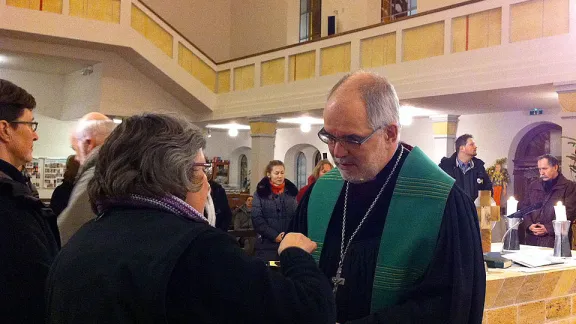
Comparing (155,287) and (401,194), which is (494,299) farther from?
(155,287)

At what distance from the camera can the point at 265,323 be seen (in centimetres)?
139

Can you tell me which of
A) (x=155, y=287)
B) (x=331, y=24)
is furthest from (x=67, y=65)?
(x=155, y=287)

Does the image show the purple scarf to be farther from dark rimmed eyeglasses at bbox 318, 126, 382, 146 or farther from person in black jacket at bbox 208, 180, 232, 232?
person in black jacket at bbox 208, 180, 232, 232

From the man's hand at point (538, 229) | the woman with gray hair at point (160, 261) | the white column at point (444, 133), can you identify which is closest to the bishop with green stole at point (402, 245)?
the woman with gray hair at point (160, 261)

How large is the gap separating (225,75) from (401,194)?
12318 mm

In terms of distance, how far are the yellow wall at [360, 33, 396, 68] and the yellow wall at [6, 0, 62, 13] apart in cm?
554

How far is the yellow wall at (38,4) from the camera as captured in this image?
10.7 metres

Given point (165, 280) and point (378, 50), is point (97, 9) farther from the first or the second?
point (165, 280)

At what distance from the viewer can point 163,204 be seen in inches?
58.5

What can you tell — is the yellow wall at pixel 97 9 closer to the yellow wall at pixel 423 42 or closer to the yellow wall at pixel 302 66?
the yellow wall at pixel 302 66

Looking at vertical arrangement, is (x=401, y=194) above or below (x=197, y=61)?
below

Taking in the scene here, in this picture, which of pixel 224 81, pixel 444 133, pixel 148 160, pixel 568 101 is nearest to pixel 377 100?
pixel 148 160

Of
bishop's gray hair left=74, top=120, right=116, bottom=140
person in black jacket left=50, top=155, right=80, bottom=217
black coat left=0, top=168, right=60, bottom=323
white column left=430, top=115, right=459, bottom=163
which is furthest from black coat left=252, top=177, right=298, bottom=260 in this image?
white column left=430, top=115, right=459, bottom=163

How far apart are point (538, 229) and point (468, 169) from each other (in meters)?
1.69
